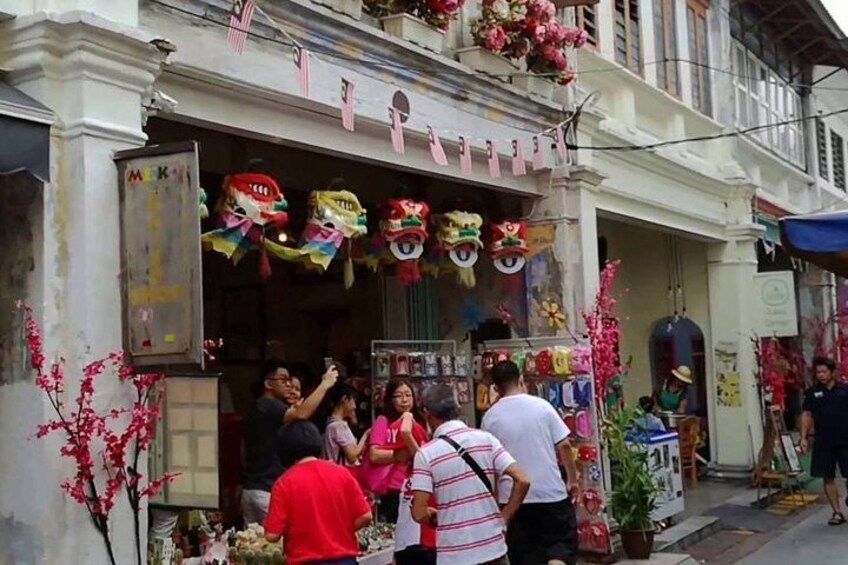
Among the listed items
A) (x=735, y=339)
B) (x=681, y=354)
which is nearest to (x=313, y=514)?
(x=735, y=339)

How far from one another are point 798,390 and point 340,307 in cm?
858

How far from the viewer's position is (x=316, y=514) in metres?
4.79

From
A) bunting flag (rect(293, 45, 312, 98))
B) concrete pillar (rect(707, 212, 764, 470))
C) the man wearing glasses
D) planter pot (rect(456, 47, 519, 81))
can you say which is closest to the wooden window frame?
concrete pillar (rect(707, 212, 764, 470))

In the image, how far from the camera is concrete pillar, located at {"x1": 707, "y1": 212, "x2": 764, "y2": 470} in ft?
44.1

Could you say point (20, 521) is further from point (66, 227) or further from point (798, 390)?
point (798, 390)

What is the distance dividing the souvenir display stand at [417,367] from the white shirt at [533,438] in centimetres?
190

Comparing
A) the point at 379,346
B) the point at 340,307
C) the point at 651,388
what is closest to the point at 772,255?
the point at 651,388

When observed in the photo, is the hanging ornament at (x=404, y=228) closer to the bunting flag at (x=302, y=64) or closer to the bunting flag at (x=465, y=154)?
the bunting flag at (x=465, y=154)

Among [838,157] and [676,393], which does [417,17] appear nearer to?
[676,393]

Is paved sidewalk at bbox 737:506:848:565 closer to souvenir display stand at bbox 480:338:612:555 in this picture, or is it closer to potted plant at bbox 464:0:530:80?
souvenir display stand at bbox 480:338:612:555

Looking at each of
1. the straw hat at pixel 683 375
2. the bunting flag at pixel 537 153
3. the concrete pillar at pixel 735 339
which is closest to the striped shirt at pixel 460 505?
the bunting flag at pixel 537 153

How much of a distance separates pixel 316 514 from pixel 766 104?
46.3ft

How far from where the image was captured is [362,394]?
367 inches

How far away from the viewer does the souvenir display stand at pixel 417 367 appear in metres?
8.23
